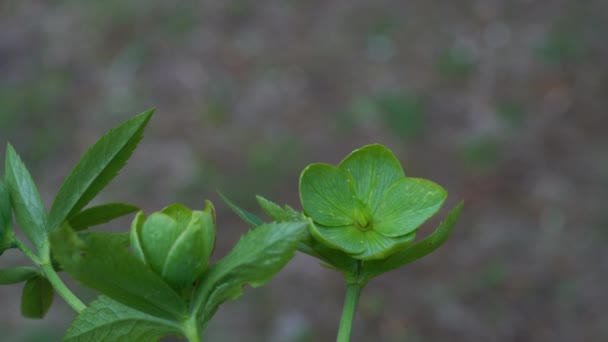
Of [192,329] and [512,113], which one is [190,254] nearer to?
[192,329]

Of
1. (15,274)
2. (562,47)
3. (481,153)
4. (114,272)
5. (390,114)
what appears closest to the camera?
(114,272)

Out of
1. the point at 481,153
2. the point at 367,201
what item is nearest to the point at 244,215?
the point at 367,201

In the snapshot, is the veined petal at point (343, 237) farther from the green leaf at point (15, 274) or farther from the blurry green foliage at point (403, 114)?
the blurry green foliage at point (403, 114)

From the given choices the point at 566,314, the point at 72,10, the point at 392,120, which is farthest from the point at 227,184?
the point at 72,10

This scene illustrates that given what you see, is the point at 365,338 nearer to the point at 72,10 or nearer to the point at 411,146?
the point at 411,146

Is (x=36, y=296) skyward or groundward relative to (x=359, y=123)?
skyward

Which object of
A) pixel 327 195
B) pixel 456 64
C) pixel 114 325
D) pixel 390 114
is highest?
pixel 327 195

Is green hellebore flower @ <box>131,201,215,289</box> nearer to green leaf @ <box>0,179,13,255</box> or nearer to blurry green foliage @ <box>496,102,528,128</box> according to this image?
green leaf @ <box>0,179,13,255</box>

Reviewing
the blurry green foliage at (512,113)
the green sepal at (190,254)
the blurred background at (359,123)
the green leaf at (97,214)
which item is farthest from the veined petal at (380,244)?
the blurry green foliage at (512,113)
